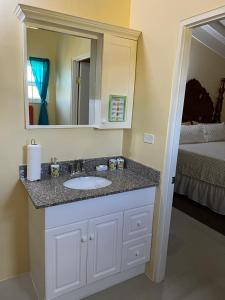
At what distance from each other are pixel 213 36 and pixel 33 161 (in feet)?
13.4

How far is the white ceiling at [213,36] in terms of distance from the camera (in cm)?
404

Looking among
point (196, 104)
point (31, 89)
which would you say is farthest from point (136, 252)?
point (196, 104)

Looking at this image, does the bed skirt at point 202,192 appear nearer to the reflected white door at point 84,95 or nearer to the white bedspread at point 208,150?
the white bedspread at point 208,150

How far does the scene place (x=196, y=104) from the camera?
483cm

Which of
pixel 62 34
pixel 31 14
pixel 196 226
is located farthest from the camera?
pixel 196 226

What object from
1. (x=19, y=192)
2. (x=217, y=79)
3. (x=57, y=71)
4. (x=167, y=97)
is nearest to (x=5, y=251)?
(x=19, y=192)

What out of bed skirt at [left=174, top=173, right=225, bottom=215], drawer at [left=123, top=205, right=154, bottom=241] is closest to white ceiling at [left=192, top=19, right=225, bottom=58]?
bed skirt at [left=174, top=173, right=225, bottom=215]

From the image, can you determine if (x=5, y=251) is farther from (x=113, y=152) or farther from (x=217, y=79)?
(x=217, y=79)

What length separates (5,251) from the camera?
6.56 ft

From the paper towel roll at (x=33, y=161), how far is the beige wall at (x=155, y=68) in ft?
2.76

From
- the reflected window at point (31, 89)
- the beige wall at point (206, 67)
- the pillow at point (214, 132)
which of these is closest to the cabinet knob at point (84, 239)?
the reflected window at point (31, 89)

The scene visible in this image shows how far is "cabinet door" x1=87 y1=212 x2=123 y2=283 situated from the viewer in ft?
5.85

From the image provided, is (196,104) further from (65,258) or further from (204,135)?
(65,258)

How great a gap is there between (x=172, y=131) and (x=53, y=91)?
3.26ft
